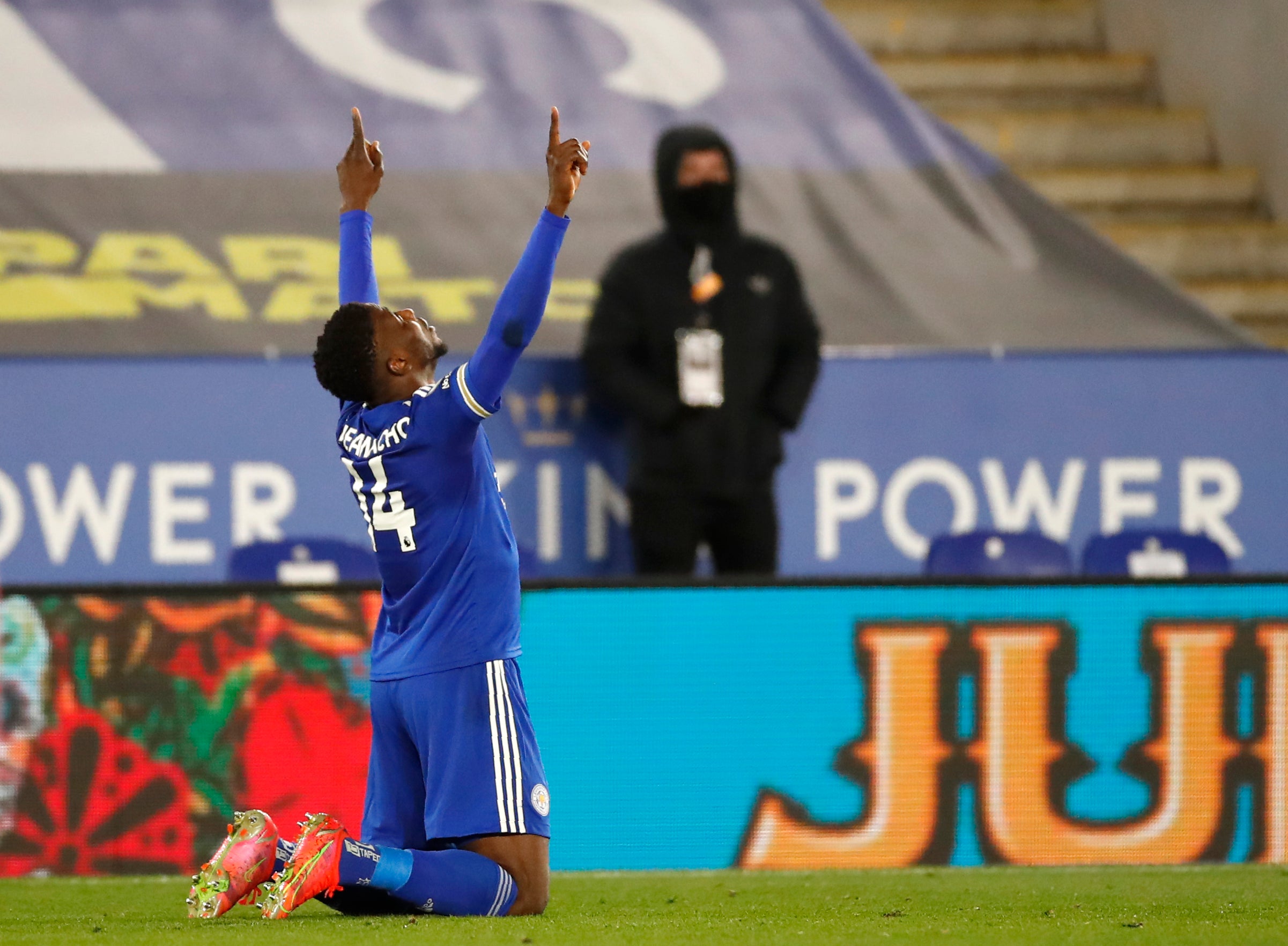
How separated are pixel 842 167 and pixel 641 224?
1073mm

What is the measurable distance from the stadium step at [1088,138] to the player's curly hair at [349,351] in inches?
282

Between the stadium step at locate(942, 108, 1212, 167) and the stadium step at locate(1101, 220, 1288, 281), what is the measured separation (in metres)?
0.73

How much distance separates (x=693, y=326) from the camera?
757 cm

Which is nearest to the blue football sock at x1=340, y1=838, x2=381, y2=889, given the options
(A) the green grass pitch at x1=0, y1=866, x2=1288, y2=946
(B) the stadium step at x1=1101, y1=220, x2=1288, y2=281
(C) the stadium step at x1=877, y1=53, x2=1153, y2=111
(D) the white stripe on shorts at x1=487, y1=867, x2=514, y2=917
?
(A) the green grass pitch at x1=0, y1=866, x2=1288, y2=946

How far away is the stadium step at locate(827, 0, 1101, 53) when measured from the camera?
11531 mm

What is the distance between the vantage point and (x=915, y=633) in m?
5.95

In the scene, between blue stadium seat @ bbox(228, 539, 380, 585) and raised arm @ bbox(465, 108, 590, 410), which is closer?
raised arm @ bbox(465, 108, 590, 410)

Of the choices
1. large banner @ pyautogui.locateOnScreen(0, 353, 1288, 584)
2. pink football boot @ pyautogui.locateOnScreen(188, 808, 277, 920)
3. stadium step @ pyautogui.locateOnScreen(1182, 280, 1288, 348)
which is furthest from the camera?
stadium step @ pyautogui.locateOnScreen(1182, 280, 1288, 348)

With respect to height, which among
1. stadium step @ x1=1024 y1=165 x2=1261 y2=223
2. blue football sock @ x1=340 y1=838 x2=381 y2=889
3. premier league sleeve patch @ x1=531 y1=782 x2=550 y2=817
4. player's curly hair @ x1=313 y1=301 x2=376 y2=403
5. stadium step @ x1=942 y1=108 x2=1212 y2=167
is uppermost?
stadium step @ x1=942 y1=108 x2=1212 y2=167

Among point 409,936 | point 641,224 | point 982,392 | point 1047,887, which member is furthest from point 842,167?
point 409,936

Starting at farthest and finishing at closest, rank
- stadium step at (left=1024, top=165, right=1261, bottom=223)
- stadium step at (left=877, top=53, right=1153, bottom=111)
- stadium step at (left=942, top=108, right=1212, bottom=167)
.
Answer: stadium step at (left=877, top=53, right=1153, bottom=111), stadium step at (left=942, top=108, right=1212, bottom=167), stadium step at (left=1024, top=165, right=1261, bottom=223)

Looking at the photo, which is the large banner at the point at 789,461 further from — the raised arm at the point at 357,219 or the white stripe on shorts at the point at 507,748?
the white stripe on shorts at the point at 507,748

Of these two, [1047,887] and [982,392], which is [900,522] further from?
[1047,887]

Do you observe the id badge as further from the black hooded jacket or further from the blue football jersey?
the blue football jersey
